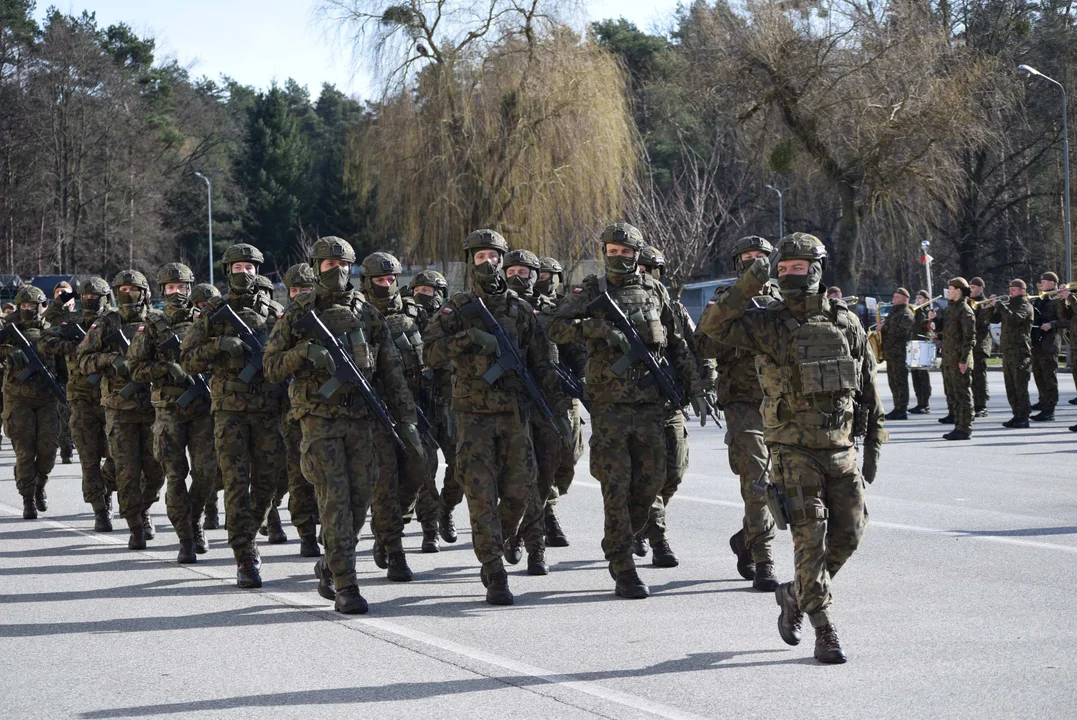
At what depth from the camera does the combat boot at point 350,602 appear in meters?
7.35

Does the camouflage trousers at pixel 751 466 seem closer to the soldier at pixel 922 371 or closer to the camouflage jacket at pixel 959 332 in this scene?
the camouflage jacket at pixel 959 332

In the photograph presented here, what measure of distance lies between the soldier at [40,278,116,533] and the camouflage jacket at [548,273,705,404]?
14.5 ft

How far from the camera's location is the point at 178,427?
9289 mm

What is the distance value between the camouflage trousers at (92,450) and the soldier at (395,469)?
2854mm

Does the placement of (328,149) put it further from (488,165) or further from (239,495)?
(239,495)

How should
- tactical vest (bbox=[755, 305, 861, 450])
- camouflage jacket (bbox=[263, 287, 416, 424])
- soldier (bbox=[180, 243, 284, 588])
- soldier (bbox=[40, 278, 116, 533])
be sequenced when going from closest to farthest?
tactical vest (bbox=[755, 305, 861, 450])
camouflage jacket (bbox=[263, 287, 416, 424])
soldier (bbox=[180, 243, 284, 588])
soldier (bbox=[40, 278, 116, 533])

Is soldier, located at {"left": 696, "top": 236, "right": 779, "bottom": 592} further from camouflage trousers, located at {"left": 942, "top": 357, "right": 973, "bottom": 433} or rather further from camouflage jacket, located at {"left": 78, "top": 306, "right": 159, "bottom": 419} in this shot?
camouflage trousers, located at {"left": 942, "top": 357, "right": 973, "bottom": 433}

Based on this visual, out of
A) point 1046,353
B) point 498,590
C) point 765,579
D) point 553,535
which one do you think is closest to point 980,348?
point 1046,353

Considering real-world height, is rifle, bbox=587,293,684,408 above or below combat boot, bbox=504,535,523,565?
above

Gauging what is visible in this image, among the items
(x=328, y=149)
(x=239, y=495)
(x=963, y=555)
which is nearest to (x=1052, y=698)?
(x=963, y=555)

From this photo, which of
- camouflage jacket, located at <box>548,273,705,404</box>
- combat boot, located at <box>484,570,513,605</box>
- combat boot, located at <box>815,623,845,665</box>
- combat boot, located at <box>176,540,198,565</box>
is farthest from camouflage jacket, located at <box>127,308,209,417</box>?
combat boot, located at <box>815,623,845,665</box>

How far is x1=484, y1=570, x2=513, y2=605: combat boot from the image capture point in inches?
297

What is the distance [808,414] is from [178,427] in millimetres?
4811

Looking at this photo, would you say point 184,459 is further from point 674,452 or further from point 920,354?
point 920,354
